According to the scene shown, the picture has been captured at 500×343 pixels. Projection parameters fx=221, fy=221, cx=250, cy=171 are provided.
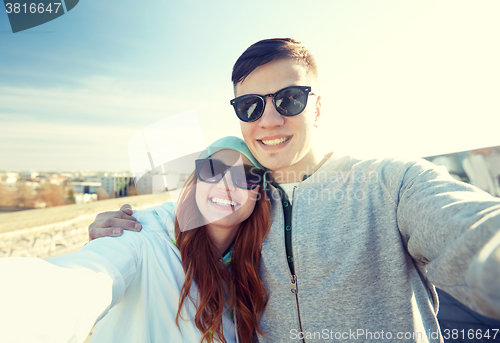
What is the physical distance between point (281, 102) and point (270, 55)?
364 mm

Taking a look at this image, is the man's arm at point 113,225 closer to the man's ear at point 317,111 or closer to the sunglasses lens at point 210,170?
the sunglasses lens at point 210,170

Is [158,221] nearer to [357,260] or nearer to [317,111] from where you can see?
[357,260]

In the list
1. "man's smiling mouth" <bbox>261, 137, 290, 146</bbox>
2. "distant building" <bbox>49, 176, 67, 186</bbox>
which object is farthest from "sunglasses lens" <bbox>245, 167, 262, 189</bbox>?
"distant building" <bbox>49, 176, 67, 186</bbox>

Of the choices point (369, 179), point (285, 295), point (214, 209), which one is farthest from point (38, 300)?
point (369, 179)

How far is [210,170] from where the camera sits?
5.41 feet

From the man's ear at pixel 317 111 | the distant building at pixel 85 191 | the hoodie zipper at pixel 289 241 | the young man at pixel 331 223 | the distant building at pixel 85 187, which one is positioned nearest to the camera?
the young man at pixel 331 223

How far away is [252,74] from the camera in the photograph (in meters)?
1.58

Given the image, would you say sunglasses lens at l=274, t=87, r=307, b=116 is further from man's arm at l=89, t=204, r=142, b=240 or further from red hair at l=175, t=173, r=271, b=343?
man's arm at l=89, t=204, r=142, b=240

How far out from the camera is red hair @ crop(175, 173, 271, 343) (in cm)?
133

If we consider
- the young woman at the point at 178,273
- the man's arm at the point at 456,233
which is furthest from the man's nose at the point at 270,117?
the man's arm at the point at 456,233

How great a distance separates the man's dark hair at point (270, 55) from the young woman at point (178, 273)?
52 cm

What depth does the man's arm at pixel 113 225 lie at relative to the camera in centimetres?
129

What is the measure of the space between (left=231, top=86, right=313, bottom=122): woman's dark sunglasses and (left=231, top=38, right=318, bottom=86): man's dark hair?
206mm

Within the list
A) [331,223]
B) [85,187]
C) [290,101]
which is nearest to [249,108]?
[290,101]
